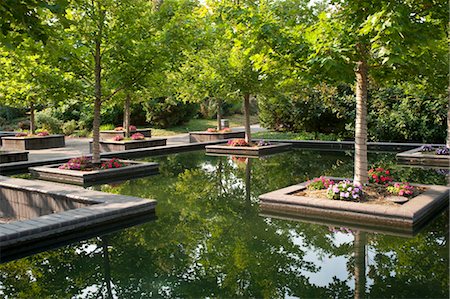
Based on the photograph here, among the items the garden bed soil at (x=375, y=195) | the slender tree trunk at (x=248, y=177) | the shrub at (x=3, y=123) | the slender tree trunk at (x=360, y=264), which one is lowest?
the slender tree trunk at (x=360, y=264)

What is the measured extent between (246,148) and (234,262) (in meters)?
13.6

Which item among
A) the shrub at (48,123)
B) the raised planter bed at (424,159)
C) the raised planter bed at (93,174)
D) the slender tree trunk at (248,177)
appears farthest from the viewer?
the shrub at (48,123)

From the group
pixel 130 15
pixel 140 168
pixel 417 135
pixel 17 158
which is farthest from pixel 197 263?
pixel 417 135

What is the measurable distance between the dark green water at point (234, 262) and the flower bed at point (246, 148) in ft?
31.0

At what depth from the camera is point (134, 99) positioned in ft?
84.3

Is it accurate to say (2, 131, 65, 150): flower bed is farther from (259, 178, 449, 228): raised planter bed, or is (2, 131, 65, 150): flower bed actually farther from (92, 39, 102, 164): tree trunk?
(259, 178, 449, 228): raised planter bed

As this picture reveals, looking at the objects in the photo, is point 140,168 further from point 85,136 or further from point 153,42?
point 85,136

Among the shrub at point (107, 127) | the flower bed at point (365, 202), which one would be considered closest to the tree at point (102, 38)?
the flower bed at point (365, 202)

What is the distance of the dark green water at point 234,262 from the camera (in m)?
5.78

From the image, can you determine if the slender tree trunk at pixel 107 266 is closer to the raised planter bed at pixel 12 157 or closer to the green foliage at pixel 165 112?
the raised planter bed at pixel 12 157

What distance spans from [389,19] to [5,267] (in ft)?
23.3

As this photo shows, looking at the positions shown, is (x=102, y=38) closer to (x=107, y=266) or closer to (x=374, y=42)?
(x=374, y=42)

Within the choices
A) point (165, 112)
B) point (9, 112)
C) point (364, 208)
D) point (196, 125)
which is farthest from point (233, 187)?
point (9, 112)

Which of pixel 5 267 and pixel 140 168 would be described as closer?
pixel 5 267
